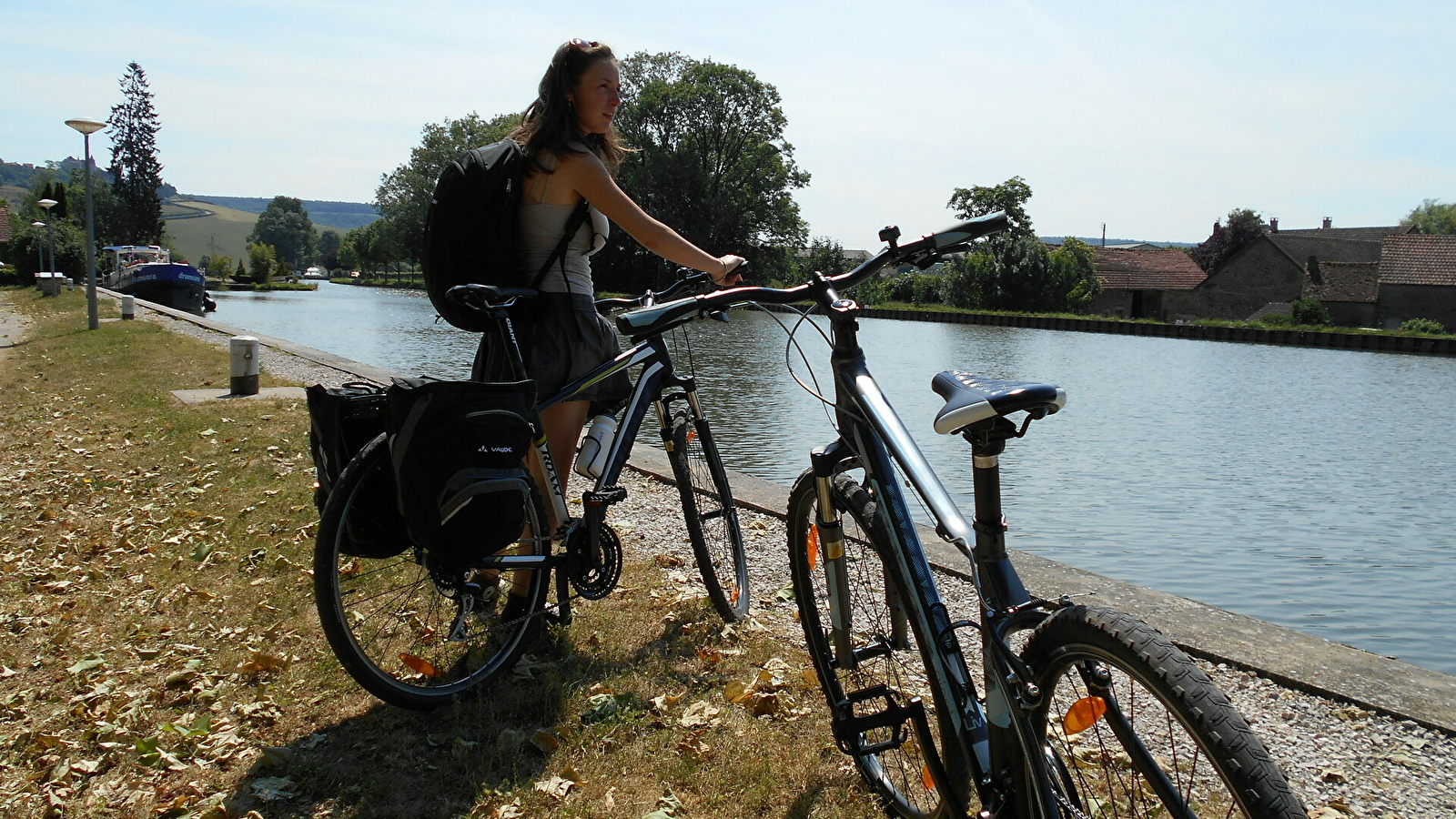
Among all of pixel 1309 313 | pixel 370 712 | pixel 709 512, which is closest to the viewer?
pixel 370 712

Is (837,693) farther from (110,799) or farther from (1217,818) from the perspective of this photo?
(110,799)

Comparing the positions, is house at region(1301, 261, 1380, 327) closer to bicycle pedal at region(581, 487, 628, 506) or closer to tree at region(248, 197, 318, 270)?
bicycle pedal at region(581, 487, 628, 506)

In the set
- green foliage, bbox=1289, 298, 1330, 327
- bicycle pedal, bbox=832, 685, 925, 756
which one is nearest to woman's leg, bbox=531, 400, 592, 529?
bicycle pedal, bbox=832, 685, 925, 756

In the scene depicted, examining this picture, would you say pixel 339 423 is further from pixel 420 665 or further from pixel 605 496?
pixel 605 496

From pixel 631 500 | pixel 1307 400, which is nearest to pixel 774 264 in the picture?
pixel 1307 400

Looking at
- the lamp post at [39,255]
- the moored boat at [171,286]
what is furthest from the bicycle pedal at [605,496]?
the lamp post at [39,255]

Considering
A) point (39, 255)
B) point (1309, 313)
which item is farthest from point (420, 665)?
point (39, 255)

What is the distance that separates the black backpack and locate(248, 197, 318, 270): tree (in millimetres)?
204002

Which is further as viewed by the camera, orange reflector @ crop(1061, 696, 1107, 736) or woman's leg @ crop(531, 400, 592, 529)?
woman's leg @ crop(531, 400, 592, 529)

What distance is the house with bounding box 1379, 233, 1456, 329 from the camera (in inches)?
2036

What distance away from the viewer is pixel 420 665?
329cm

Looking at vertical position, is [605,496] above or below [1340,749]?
above

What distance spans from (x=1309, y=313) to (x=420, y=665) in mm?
56870

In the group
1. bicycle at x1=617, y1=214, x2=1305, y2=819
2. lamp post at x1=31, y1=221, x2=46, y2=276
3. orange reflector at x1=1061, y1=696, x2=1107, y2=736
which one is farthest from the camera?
lamp post at x1=31, y1=221, x2=46, y2=276
